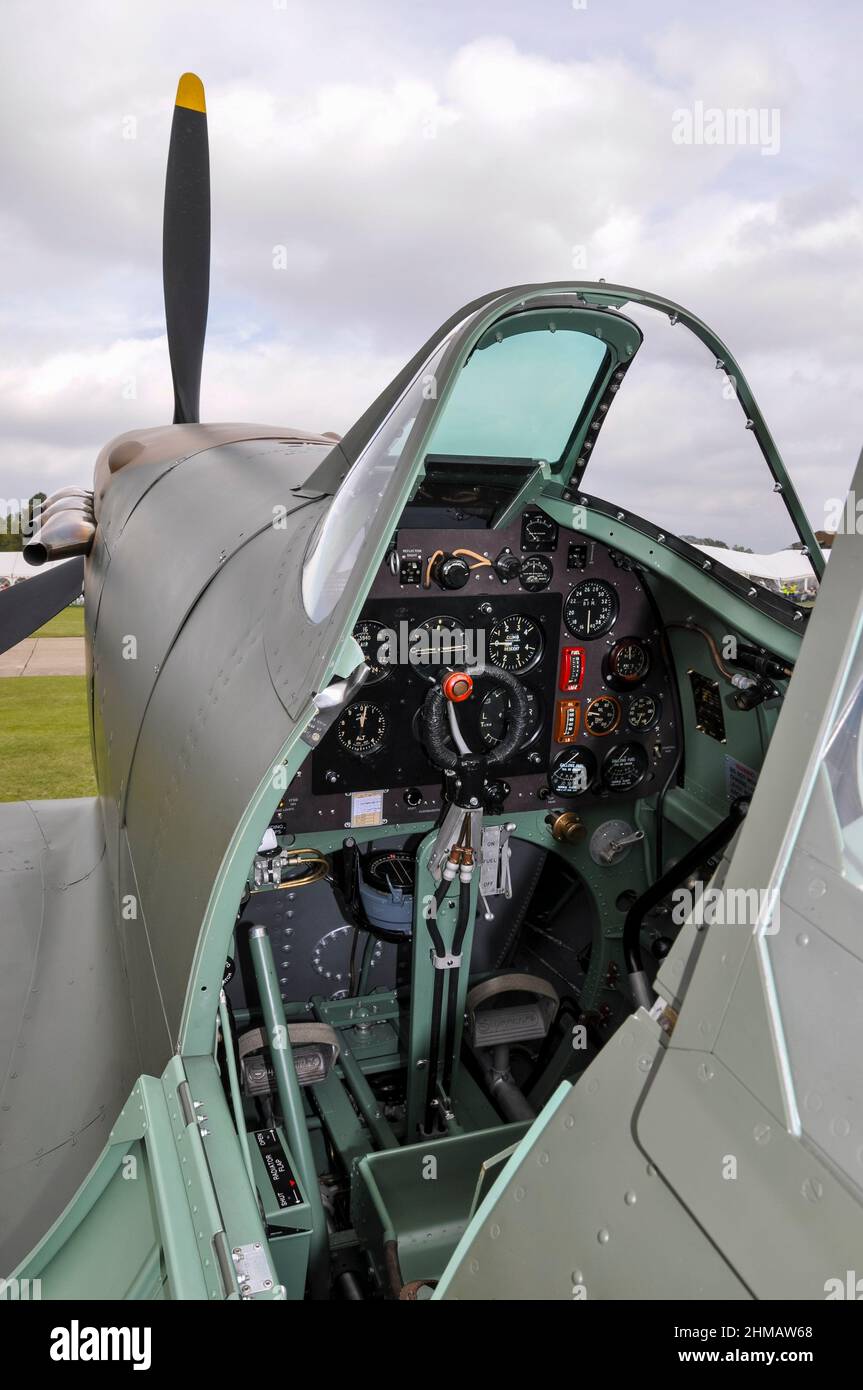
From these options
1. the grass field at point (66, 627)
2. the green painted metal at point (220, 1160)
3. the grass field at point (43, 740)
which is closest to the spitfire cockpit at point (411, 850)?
the green painted metal at point (220, 1160)

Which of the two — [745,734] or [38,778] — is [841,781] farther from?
[38,778]

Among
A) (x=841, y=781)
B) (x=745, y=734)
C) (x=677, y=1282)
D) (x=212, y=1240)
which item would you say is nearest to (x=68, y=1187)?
(x=212, y=1240)

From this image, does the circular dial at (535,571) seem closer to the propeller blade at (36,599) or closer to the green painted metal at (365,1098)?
the green painted metal at (365,1098)

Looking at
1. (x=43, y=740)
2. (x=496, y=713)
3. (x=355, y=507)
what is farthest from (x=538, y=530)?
(x=43, y=740)

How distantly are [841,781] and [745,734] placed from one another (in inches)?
72.8

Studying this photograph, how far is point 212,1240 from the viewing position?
4.01ft

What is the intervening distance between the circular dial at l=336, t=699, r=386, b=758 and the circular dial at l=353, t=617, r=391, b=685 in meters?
0.09

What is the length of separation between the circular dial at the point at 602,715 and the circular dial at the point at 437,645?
51 centimetres

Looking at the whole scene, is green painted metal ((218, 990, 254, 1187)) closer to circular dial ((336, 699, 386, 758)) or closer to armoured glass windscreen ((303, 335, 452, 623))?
armoured glass windscreen ((303, 335, 452, 623))

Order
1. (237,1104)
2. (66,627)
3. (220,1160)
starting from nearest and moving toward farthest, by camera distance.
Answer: (220,1160), (237,1104), (66,627)

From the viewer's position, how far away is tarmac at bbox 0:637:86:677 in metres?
11.9

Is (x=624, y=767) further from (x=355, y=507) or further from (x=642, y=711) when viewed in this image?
(x=355, y=507)

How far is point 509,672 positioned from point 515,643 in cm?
9

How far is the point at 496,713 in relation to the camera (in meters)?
2.73
